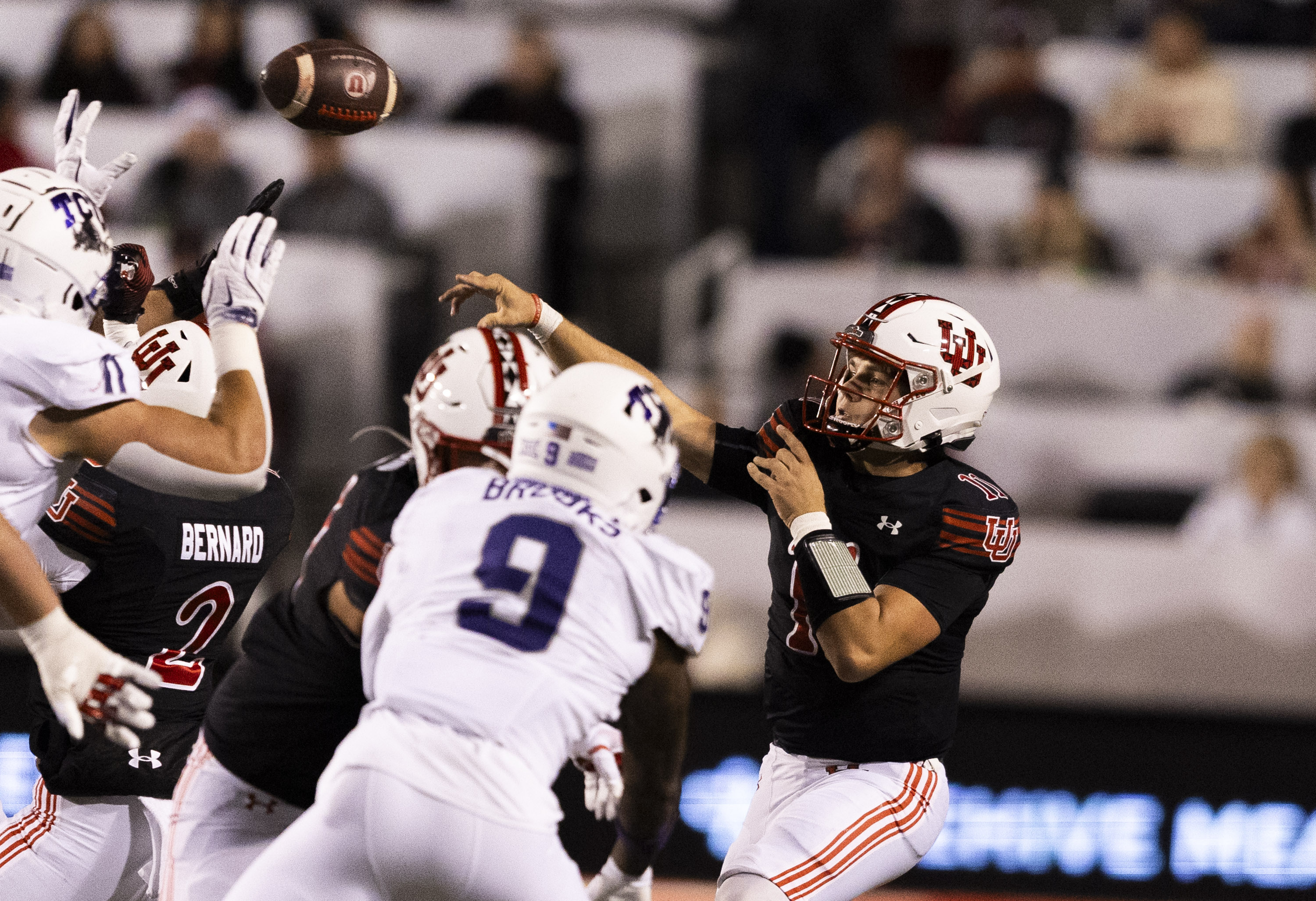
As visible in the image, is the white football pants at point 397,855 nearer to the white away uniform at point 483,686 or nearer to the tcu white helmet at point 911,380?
the white away uniform at point 483,686

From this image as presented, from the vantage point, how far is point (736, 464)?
14.0 ft

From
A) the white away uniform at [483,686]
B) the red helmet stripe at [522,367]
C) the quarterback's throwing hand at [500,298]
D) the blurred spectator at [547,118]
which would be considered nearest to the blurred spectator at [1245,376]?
the blurred spectator at [547,118]

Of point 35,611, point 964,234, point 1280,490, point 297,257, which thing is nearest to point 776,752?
point 35,611

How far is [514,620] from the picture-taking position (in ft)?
10.4

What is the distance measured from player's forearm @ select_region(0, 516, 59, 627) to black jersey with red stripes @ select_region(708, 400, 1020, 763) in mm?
1768

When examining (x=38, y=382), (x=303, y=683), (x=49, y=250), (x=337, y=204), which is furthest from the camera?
(x=337, y=204)

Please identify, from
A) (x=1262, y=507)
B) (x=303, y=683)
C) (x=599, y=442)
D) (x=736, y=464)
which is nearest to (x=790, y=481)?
(x=736, y=464)

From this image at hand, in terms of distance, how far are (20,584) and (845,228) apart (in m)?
6.55

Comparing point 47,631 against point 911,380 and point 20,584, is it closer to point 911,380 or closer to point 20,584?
point 20,584

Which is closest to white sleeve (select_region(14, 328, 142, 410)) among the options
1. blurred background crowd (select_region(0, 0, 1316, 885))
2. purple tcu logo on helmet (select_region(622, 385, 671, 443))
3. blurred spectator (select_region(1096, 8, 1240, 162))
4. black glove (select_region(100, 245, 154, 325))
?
black glove (select_region(100, 245, 154, 325))

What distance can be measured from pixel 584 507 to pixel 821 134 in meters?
7.35

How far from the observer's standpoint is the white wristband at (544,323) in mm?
4371

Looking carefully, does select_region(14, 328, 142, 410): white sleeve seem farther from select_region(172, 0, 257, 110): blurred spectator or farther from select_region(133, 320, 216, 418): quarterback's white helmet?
select_region(172, 0, 257, 110): blurred spectator

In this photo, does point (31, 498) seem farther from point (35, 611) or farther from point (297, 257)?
point (297, 257)
